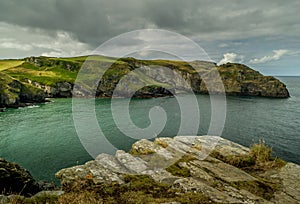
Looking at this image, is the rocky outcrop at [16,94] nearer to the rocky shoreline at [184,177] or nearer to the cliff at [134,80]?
the cliff at [134,80]

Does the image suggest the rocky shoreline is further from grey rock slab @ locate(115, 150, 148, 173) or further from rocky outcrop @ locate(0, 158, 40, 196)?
rocky outcrop @ locate(0, 158, 40, 196)

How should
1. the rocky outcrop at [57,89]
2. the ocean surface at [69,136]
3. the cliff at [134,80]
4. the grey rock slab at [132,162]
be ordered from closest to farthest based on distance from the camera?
the grey rock slab at [132,162]
the ocean surface at [69,136]
the rocky outcrop at [57,89]
the cliff at [134,80]

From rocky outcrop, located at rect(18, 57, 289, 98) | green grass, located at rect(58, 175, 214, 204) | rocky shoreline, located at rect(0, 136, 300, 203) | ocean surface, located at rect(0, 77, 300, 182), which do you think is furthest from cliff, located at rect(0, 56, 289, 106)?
green grass, located at rect(58, 175, 214, 204)

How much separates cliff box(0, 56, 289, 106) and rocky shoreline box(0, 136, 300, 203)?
101351mm

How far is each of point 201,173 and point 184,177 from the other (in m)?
1.24

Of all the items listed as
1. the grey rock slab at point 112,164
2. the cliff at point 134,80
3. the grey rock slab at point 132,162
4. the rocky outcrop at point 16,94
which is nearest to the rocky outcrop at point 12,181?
the grey rock slab at point 112,164

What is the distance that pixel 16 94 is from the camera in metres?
92.3

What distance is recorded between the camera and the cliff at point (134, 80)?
132m

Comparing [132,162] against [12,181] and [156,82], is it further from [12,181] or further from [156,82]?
[156,82]

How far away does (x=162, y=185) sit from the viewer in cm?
1261

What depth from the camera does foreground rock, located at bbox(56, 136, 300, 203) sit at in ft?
38.5

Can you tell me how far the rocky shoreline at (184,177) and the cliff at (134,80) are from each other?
101 meters

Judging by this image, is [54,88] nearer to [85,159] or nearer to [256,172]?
[85,159]

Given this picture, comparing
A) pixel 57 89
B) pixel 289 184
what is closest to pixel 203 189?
pixel 289 184
